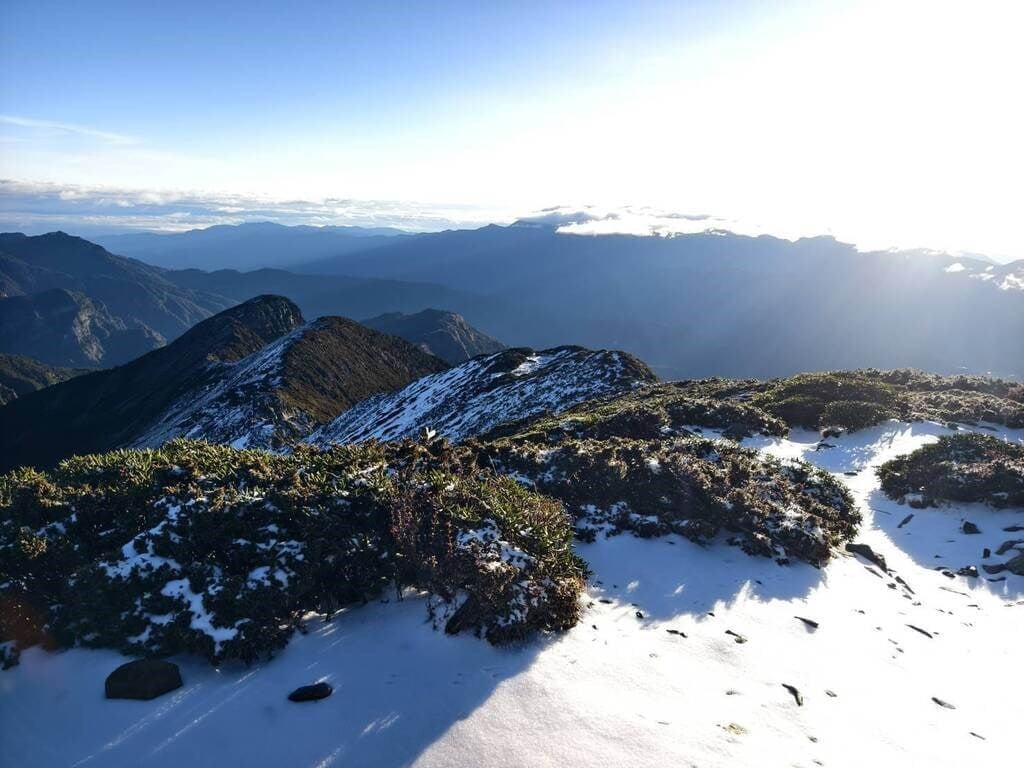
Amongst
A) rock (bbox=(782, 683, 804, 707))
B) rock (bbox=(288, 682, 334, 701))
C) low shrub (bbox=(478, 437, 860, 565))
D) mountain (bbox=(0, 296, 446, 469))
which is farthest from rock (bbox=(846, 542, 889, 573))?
mountain (bbox=(0, 296, 446, 469))

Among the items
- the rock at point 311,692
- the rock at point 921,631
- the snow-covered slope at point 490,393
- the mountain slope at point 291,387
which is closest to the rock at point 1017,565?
the rock at point 921,631

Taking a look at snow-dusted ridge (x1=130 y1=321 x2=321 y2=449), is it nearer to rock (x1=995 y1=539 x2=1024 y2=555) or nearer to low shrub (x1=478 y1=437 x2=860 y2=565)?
low shrub (x1=478 y1=437 x2=860 y2=565)

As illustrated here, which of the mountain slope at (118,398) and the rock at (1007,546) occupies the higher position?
the rock at (1007,546)

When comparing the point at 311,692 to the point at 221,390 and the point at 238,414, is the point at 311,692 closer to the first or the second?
the point at 238,414

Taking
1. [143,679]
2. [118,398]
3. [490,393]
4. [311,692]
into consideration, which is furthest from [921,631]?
[118,398]

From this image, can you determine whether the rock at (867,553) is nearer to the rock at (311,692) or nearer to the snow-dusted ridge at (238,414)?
the rock at (311,692)

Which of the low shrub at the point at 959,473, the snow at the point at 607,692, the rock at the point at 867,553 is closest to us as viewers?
the snow at the point at 607,692
